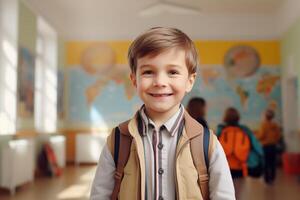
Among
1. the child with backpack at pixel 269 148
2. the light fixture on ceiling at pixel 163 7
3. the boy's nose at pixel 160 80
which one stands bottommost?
the child with backpack at pixel 269 148

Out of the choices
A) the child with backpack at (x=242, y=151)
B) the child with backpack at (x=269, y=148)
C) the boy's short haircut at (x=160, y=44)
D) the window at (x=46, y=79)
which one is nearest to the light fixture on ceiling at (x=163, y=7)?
the window at (x=46, y=79)

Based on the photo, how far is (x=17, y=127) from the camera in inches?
289

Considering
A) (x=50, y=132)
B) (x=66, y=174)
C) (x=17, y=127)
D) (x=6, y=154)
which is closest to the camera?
(x=6, y=154)

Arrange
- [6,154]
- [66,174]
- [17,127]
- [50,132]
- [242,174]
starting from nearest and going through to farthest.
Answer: [242,174]
[6,154]
[17,127]
[66,174]
[50,132]

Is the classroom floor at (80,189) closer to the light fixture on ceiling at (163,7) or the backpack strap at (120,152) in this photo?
the light fixture on ceiling at (163,7)

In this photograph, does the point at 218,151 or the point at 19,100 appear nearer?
the point at 218,151

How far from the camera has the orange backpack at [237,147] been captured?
434 centimetres

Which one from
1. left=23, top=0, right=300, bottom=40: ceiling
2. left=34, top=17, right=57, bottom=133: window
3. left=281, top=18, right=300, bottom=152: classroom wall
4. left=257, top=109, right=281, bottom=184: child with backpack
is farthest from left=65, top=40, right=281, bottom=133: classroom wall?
left=257, top=109, right=281, bottom=184: child with backpack

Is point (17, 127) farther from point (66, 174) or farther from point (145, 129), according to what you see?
point (145, 129)

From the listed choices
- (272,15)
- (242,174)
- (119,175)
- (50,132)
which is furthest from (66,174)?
(119,175)

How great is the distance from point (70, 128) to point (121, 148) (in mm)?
10249

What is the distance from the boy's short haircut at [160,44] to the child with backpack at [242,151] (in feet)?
11.2

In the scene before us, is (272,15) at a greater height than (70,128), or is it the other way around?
(272,15)

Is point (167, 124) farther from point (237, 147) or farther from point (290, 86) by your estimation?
point (290, 86)
